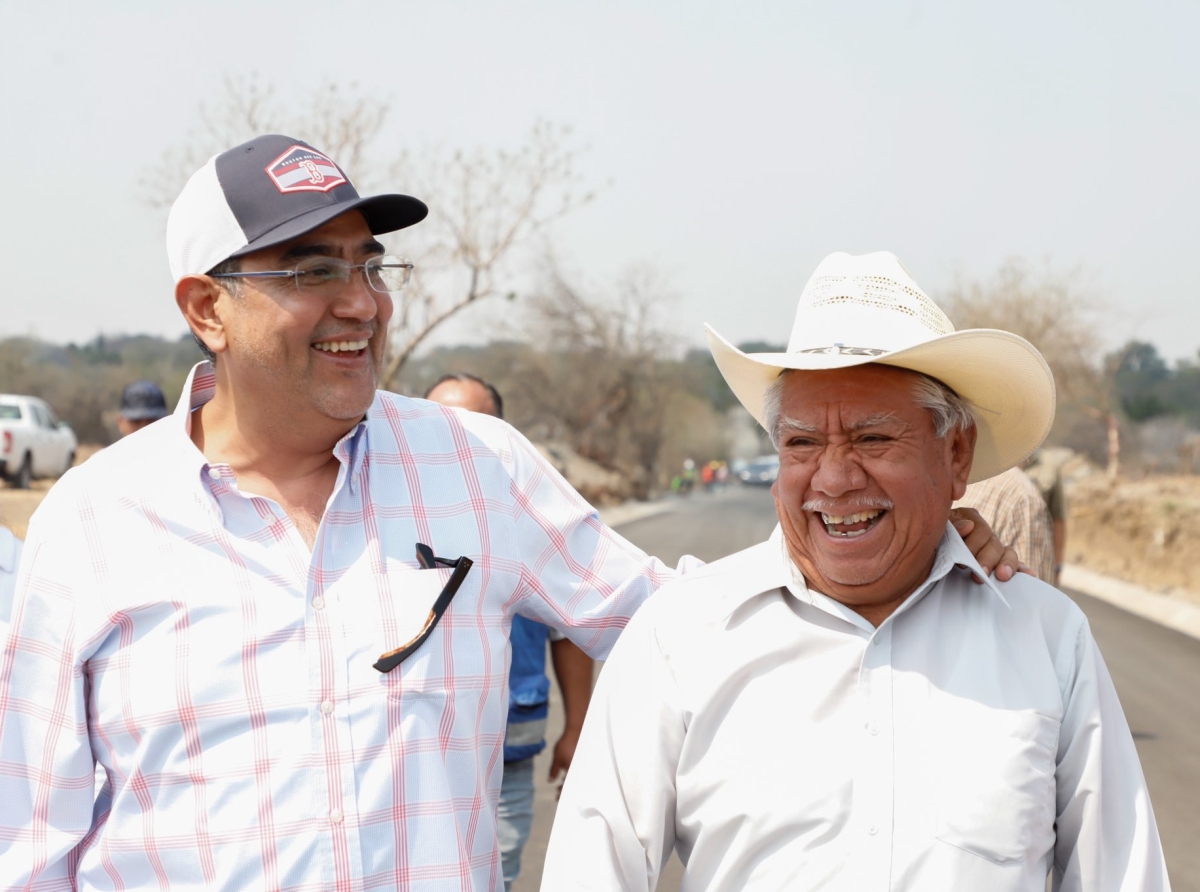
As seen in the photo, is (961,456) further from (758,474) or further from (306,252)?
(758,474)

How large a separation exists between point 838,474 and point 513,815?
7.55ft

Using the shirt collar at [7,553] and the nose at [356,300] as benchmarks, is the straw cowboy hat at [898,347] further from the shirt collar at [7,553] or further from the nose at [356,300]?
the shirt collar at [7,553]

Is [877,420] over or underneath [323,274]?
underneath

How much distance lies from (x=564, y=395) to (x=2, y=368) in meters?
22.7

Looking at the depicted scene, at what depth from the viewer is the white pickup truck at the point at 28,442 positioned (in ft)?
77.8

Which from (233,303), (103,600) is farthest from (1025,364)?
(103,600)

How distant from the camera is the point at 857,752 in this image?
233 cm

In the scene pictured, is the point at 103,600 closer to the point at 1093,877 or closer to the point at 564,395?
the point at 1093,877

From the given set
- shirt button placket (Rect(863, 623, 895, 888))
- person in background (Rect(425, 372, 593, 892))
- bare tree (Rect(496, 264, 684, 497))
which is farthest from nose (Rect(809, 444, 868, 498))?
bare tree (Rect(496, 264, 684, 497))

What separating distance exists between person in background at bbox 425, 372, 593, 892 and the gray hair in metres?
1.74

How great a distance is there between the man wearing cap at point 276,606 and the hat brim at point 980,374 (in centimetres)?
56

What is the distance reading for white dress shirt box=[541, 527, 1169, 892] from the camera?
228cm

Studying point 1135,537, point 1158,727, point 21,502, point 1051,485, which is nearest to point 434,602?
point 1051,485

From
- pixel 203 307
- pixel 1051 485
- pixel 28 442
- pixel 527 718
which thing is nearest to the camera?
pixel 203 307
